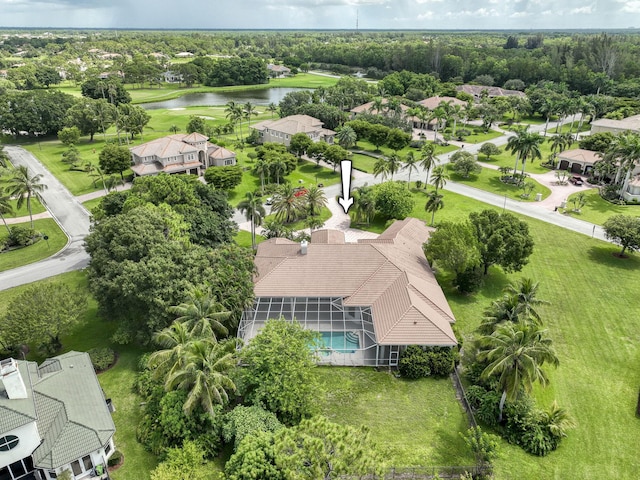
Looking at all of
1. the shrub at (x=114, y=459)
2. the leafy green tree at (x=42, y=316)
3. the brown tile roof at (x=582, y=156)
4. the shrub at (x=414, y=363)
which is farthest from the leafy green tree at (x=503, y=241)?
the brown tile roof at (x=582, y=156)

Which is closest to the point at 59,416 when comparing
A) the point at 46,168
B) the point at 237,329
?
the point at 237,329

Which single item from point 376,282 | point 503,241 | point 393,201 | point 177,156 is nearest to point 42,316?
point 376,282

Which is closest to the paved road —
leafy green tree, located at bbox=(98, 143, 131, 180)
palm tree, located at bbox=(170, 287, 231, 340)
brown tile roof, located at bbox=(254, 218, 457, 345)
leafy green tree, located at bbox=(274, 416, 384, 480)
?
leafy green tree, located at bbox=(98, 143, 131, 180)

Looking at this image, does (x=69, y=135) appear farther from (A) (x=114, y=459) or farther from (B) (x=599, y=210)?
(B) (x=599, y=210)

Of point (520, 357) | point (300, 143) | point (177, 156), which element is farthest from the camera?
point (300, 143)

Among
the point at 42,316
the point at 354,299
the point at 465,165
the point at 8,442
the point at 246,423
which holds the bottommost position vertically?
the point at 246,423

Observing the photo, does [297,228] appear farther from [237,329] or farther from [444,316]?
[444,316]
